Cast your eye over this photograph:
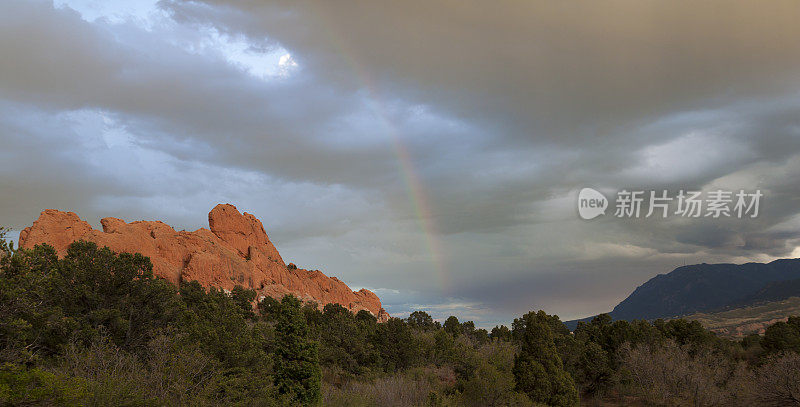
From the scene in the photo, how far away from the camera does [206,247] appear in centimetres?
13450

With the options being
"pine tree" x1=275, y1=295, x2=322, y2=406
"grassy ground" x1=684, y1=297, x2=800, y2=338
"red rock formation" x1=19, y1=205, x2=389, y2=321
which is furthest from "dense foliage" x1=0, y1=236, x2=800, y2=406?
"grassy ground" x1=684, y1=297, x2=800, y2=338

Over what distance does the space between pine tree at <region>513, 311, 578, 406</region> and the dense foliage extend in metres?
0.11

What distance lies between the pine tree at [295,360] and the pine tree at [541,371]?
18669 mm

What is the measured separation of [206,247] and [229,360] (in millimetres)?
117837

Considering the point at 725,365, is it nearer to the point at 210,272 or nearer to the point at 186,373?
the point at 186,373

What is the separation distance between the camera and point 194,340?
27453mm

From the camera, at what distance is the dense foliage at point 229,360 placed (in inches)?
666

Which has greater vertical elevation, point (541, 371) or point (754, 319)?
point (541, 371)

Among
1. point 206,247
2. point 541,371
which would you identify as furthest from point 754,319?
point 206,247

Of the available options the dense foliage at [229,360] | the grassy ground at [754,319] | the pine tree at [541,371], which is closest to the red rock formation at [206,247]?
the dense foliage at [229,360]

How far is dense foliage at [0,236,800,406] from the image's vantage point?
16.9 m

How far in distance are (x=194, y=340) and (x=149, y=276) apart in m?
10.8

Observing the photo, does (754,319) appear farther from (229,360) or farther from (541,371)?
(229,360)

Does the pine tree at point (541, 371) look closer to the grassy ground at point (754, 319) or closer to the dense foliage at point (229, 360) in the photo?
the dense foliage at point (229, 360)
